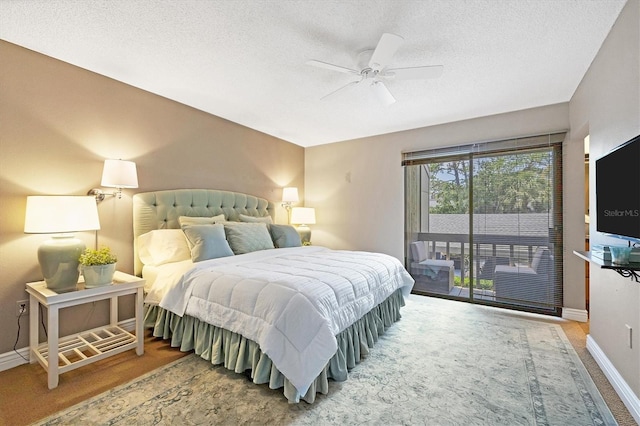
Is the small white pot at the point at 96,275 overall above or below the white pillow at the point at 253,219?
below

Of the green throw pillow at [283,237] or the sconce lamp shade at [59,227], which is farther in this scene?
the green throw pillow at [283,237]

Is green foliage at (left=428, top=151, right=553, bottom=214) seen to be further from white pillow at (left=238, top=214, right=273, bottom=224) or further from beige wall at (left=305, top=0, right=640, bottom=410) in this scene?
white pillow at (left=238, top=214, right=273, bottom=224)

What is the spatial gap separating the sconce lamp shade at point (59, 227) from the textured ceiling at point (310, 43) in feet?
4.05

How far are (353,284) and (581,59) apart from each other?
2.66 m

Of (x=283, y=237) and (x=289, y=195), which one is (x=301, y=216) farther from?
(x=283, y=237)

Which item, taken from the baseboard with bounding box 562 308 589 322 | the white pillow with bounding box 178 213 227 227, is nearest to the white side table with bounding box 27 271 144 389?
the white pillow with bounding box 178 213 227 227

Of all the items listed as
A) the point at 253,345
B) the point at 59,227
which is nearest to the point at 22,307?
the point at 59,227

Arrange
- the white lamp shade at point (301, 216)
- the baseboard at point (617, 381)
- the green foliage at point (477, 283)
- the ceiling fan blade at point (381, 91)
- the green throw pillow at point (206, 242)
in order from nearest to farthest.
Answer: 1. the baseboard at point (617, 381)
2. the ceiling fan blade at point (381, 91)
3. the green throw pillow at point (206, 242)
4. the green foliage at point (477, 283)
5. the white lamp shade at point (301, 216)

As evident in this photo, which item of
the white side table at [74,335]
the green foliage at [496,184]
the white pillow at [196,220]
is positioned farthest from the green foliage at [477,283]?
the white side table at [74,335]

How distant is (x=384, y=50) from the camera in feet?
6.73

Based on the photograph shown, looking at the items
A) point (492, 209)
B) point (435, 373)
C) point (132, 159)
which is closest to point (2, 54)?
point (132, 159)

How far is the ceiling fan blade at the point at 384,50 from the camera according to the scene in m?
1.89

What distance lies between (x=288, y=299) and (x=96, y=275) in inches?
60.3

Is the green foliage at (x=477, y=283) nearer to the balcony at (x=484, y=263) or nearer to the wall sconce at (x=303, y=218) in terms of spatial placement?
the balcony at (x=484, y=263)
